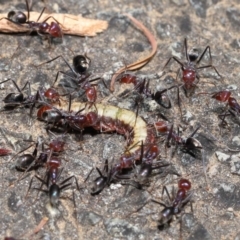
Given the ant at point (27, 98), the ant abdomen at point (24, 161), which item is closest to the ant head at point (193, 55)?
the ant at point (27, 98)

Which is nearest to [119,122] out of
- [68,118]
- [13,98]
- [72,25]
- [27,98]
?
[68,118]

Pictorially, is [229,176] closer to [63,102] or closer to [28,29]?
[63,102]

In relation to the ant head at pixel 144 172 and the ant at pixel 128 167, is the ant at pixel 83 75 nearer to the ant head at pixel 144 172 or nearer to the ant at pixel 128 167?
the ant at pixel 128 167

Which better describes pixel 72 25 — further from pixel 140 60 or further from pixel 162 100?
pixel 162 100

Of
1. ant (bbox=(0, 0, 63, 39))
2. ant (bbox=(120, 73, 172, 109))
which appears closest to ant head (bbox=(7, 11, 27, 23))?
ant (bbox=(0, 0, 63, 39))

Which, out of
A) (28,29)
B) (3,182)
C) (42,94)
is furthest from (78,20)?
(3,182)

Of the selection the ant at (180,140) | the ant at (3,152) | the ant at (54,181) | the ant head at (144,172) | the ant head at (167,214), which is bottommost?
the ant at (3,152)
